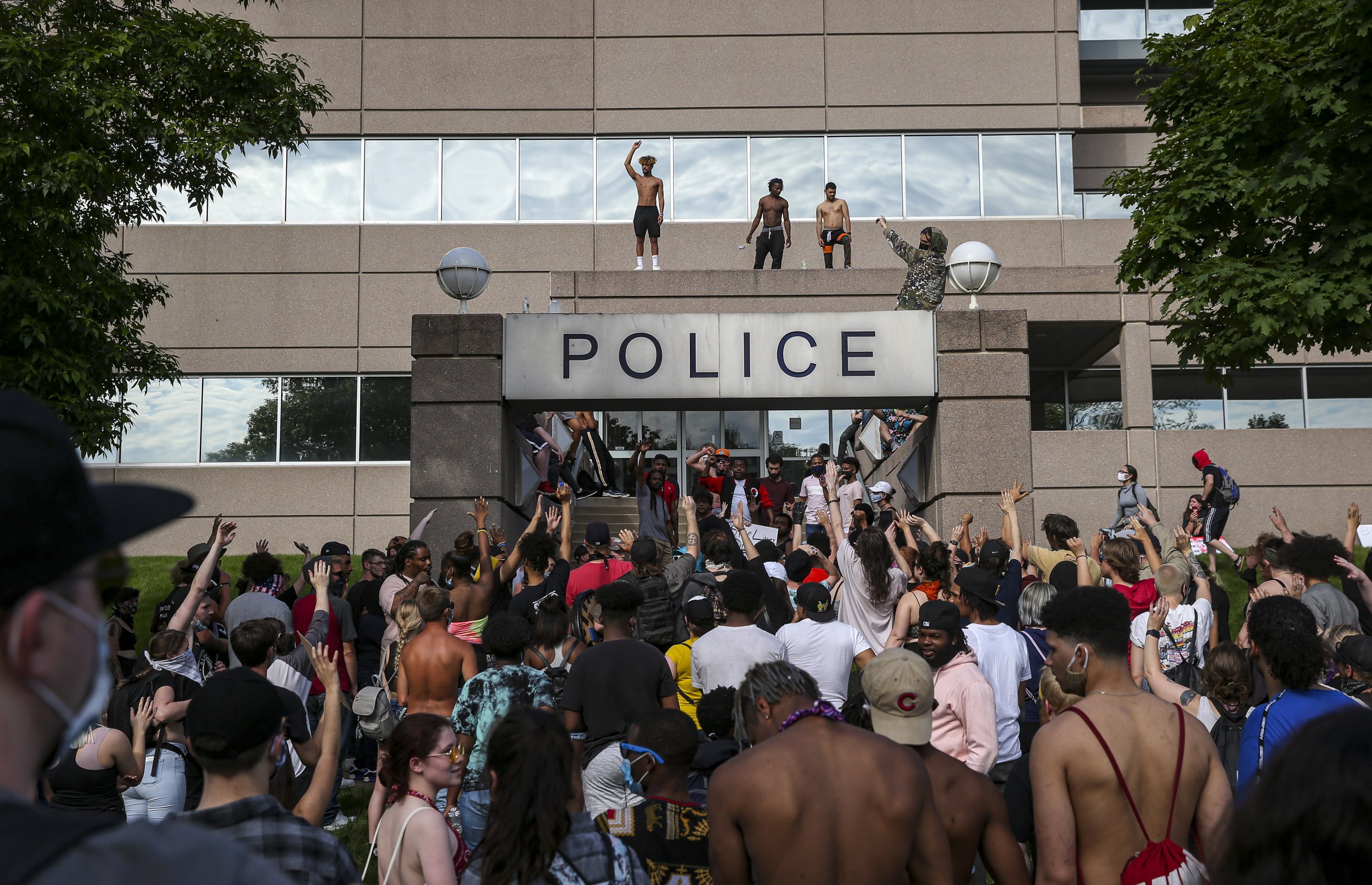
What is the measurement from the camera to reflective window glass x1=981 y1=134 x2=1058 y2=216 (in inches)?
963

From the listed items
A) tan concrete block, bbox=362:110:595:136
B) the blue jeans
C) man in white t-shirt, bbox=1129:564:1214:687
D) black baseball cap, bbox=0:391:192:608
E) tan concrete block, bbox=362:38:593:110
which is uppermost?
tan concrete block, bbox=362:38:593:110

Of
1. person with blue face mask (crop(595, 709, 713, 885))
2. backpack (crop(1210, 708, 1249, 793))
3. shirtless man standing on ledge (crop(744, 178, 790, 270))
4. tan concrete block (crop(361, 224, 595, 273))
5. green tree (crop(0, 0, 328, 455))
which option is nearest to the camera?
person with blue face mask (crop(595, 709, 713, 885))

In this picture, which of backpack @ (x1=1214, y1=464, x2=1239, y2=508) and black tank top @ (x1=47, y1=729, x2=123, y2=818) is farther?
backpack @ (x1=1214, y1=464, x2=1239, y2=508)

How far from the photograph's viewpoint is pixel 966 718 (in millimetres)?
5680

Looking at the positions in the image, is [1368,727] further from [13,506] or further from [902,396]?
[902,396]

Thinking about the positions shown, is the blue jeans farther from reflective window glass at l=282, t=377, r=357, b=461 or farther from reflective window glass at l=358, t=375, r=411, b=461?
reflective window glass at l=282, t=377, r=357, b=461

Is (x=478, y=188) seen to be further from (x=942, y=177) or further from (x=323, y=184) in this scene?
(x=942, y=177)

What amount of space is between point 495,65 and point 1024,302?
1199 centimetres

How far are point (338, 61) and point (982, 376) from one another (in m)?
17.5

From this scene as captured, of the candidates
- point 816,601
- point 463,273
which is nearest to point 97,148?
point 463,273

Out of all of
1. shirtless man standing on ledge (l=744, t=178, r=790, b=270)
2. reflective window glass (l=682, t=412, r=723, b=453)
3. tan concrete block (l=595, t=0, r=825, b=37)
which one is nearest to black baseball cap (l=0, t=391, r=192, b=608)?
shirtless man standing on ledge (l=744, t=178, r=790, b=270)

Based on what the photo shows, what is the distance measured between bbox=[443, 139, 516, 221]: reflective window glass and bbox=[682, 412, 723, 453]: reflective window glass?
567 cm

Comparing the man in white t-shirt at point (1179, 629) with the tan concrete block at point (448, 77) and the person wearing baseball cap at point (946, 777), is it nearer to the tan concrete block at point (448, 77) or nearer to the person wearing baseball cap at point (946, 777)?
the person wearing baseball cap at point (946, 777)

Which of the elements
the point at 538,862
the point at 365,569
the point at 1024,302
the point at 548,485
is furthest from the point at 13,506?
the point at 1024,302
